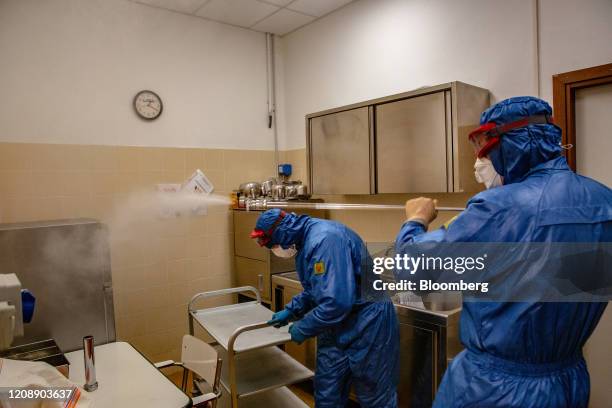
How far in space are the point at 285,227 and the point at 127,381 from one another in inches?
40.3

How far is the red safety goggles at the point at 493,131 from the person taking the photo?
1271 millimetres

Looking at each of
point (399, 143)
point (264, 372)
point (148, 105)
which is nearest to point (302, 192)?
point (399, 143)

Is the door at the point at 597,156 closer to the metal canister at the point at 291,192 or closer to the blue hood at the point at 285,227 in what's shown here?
the blue hood at the point at 285,227

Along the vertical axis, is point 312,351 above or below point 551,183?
below

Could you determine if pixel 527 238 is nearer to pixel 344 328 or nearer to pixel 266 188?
pixel 344 328

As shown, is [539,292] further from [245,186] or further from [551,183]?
[245,186]

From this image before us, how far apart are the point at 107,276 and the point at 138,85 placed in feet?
5.52

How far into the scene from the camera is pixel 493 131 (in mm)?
1321

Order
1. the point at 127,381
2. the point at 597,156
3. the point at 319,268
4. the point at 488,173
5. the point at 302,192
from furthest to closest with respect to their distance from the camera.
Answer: the point at 302,192 → the point at 597,156 → the point at 319,268 → the point at 127,381 → the point at 488,173

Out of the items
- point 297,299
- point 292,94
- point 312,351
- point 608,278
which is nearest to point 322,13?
point 292,94

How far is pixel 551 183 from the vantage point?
1207 millimetres

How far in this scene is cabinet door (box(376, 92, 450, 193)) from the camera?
8.22 feet

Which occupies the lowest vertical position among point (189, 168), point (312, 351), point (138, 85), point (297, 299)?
point (312, 351)

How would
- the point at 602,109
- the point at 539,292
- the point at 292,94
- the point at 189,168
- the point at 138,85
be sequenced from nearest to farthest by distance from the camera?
Result: 1. the point at 539,292
2. the point at 602,109
3. the point at 138,85
4. the point at 189,168
5. the point at 292,94
